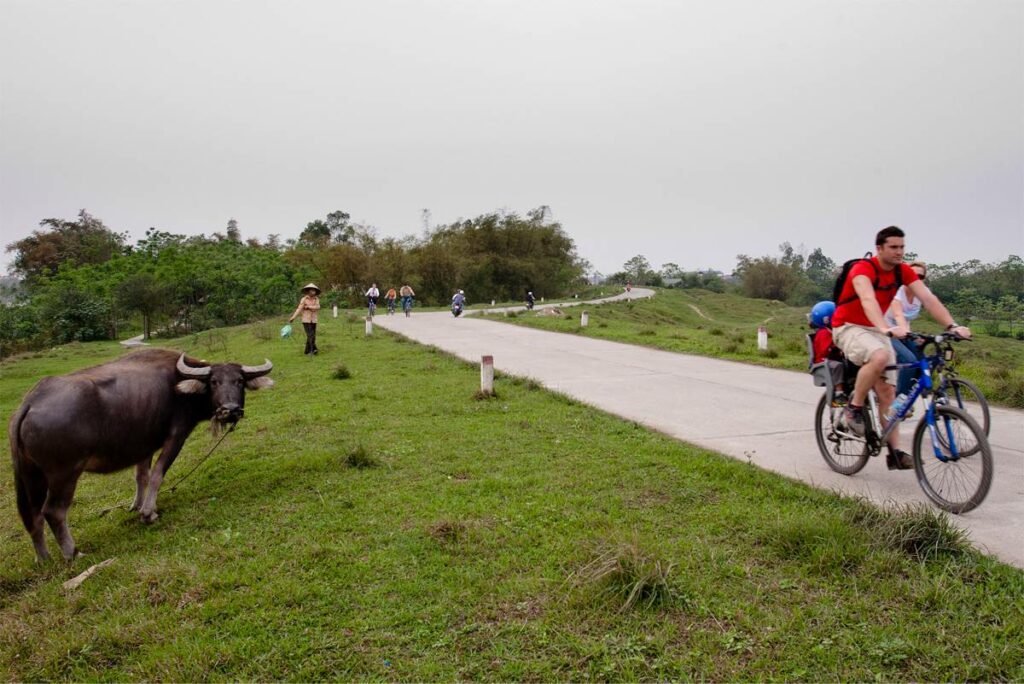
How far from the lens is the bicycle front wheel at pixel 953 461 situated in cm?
365

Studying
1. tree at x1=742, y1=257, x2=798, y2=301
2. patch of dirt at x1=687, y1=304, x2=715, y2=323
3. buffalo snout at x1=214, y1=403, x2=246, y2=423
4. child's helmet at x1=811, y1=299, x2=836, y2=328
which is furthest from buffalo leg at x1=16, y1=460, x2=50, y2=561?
tree at x1=742, y1=257, x2=798, y2=301

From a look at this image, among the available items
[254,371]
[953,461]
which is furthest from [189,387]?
[953,461]

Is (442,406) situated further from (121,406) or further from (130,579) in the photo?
(130,579)

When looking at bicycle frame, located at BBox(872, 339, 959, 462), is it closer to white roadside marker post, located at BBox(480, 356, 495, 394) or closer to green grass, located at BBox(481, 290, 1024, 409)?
green grass, located at BBox(481, 290, 1024, 409)

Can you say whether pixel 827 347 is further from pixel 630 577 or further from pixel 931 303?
pixel 630 577

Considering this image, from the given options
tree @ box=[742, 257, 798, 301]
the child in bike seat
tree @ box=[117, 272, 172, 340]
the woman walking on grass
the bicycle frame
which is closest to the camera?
the bicycle frame

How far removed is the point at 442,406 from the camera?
7.86 metres

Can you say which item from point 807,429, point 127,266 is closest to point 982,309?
point 807,429

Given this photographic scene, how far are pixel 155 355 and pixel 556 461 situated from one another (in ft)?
11.5

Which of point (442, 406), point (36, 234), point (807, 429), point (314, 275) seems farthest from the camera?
point (36, 234)

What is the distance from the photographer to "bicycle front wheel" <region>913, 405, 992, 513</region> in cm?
365

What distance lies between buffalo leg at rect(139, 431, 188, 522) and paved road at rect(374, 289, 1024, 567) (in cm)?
444

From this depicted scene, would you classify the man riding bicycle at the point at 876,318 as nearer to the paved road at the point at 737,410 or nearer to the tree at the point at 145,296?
the paved road at the point at 737,410

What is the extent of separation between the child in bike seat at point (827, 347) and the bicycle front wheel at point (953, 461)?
2.54 feet
